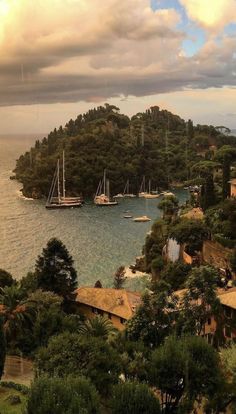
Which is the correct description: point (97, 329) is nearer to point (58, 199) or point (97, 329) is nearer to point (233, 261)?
point (233, 261)

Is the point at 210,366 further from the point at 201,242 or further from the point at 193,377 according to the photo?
the point at 201,242

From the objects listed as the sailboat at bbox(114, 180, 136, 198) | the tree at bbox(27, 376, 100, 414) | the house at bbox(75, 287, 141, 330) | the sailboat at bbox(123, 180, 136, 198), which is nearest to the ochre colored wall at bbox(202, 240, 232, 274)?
the house at bbox(75, 287, 141, 330)

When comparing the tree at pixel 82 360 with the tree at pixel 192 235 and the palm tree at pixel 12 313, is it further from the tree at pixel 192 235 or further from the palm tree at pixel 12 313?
the tree at pixel 192 235

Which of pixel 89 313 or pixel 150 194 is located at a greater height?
pixel 89 313

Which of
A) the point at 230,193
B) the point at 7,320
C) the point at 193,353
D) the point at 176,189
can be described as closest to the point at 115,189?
the point at 176,189

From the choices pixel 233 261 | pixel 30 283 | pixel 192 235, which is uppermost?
pixel 192 235

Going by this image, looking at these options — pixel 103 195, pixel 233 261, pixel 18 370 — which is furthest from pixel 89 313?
pixel 103 195
